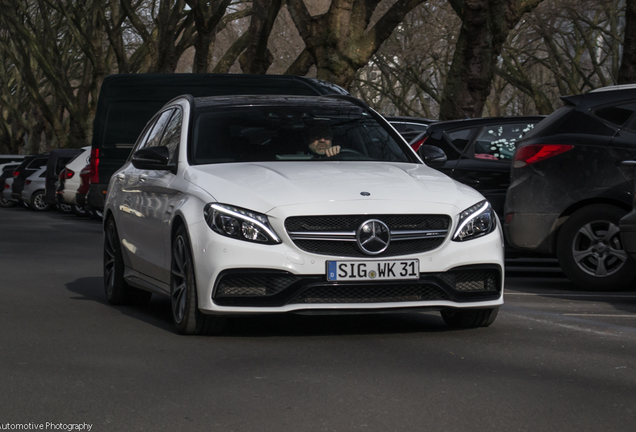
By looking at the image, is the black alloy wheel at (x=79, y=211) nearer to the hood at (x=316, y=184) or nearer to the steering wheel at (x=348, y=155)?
the steering wheel at (x=348, y=155)

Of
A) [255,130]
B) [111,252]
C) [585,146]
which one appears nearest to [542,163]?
[585,146]

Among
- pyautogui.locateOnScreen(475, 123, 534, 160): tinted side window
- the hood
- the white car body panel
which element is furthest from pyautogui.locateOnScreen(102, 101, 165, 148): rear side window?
the hood

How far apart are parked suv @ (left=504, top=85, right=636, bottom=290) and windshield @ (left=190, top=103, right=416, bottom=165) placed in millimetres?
2161

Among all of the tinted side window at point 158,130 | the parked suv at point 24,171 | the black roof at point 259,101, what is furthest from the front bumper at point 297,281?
the parked suv at point 24,171

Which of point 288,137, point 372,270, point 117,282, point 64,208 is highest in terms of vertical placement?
point 288,137

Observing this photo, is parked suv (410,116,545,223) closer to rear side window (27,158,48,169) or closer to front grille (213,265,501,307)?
front grille (213,265,501,307)

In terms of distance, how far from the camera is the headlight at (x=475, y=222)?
6680mm

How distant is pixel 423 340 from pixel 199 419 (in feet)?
7.57

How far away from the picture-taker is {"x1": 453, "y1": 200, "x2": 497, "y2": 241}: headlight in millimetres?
6680

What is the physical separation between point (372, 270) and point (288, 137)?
1.54m

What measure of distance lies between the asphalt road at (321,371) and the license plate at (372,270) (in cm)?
39

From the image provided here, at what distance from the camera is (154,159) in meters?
7.42

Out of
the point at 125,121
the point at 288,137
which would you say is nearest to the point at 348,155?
the point at 288,137

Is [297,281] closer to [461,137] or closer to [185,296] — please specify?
[185,296]
